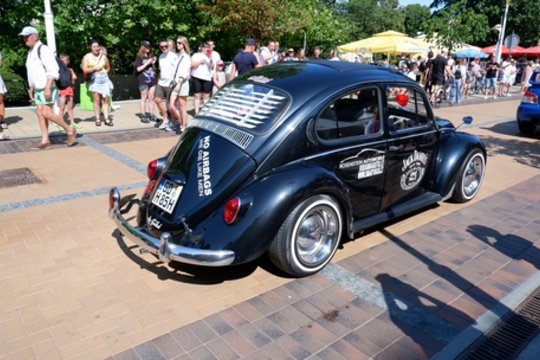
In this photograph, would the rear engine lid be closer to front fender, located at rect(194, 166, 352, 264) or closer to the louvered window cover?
front fender, located at rect(194, 166, 352, 264)

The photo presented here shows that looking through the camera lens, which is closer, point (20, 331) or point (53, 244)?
point (20, 331)

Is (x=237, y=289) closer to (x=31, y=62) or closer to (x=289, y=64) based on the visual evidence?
(x=289, y=64)

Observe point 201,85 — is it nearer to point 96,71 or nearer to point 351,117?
point 96,71

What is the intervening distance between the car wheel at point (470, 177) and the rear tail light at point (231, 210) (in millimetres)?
3237

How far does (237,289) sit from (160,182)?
1.15 meters

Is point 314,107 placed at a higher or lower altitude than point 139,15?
lower

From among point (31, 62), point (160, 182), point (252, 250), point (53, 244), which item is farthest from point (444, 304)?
point (31, 62)

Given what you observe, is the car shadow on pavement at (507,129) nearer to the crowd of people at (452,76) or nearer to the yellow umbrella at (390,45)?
the crowd of people at (452,76)

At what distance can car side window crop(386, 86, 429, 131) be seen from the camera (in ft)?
14.7

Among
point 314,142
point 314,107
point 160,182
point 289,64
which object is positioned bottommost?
point 160,182

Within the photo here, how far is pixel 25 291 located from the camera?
3.44 m

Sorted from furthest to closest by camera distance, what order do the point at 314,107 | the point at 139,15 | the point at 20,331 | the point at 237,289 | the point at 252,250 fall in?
the point at 139,15, the point at 314,107, the point at 237,289, the point at 252,250, the point at 20,331

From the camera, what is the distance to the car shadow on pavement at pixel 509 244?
4.27m

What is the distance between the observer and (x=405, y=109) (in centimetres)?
476
